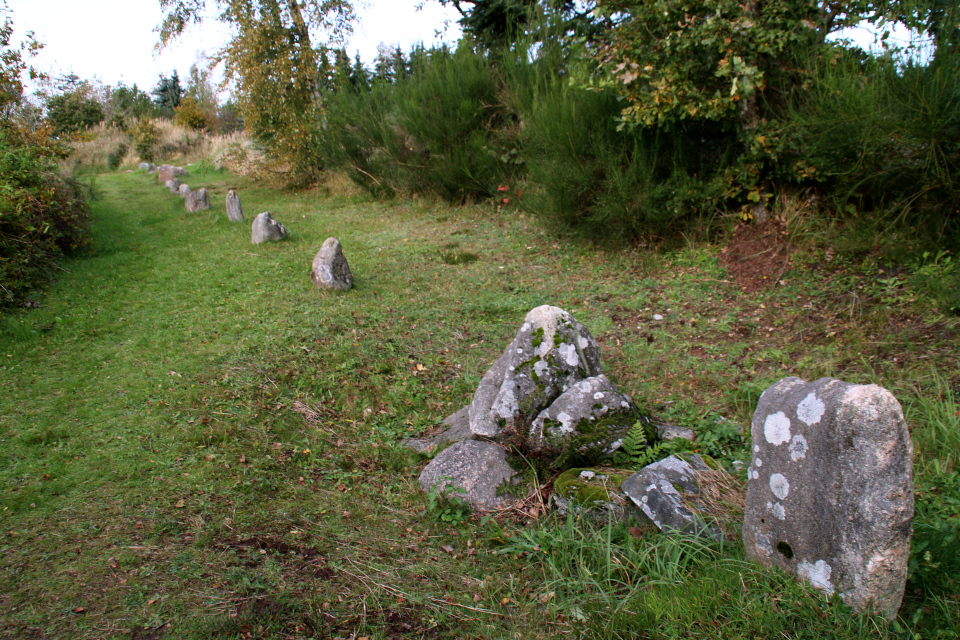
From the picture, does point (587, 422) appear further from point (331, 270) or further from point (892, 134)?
point (331, 270)

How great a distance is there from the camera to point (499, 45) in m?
14.8

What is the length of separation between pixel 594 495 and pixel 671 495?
1.39ft

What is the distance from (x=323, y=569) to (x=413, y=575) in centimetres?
45

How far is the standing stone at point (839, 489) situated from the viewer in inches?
78.2

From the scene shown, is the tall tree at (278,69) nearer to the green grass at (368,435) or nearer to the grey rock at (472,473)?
the green grass at (368,435)

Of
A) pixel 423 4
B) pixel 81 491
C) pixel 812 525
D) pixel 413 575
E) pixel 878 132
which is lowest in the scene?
pixel 413 575

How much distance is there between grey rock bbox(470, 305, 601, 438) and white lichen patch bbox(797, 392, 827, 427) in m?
1.94

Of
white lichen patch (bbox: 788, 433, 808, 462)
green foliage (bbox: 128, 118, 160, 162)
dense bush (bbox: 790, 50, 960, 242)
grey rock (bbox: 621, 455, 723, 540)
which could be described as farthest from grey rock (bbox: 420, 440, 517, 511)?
green foliage (bbox: 128, 118, 160, 162)

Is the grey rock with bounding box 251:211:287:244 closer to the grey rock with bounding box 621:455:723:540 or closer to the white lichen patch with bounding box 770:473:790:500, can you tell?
the grey rock with bounding box 621:455:723:540

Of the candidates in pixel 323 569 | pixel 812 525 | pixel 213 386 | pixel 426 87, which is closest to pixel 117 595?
pixel 323 569

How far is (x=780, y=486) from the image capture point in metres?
2.31

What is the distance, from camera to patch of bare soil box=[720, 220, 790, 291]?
6.33 meters

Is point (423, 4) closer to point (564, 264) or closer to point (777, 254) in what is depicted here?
point (564, 264)

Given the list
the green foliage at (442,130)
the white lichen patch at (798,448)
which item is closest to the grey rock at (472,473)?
the white lichen patch at (798,448)
